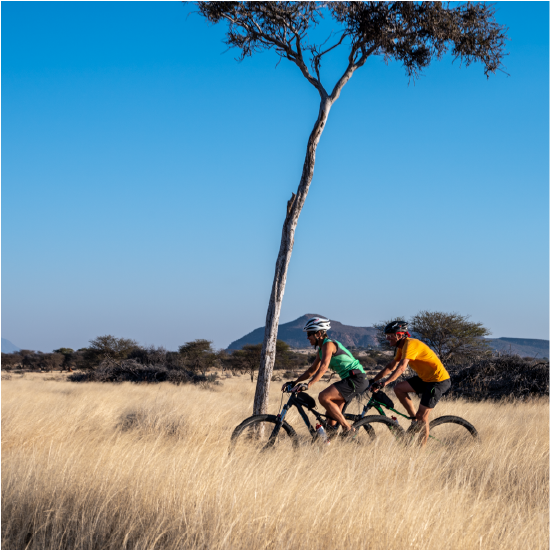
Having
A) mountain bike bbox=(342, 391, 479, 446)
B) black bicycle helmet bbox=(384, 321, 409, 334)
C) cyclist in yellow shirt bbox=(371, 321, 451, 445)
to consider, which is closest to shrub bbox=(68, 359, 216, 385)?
mountain bike bbox=(342, 391, 479, 446)

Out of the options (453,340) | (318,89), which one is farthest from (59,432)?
(453,340)

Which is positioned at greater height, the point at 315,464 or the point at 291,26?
the point at 291,26

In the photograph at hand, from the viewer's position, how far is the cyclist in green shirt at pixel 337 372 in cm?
615

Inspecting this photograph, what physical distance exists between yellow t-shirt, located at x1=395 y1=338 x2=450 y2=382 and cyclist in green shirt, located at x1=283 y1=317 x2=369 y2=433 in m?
0.67

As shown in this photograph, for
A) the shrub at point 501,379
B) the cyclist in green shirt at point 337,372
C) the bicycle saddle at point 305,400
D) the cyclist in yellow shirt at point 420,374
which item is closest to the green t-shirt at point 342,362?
the cyclist in green shirt at point 337,372

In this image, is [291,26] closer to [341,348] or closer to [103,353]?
[341,348]

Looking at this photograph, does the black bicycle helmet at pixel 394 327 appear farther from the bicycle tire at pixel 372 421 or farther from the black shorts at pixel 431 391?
the bicycle tire at pixel 372 421

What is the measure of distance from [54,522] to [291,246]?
5.84 meters

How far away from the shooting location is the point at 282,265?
28.0 feet

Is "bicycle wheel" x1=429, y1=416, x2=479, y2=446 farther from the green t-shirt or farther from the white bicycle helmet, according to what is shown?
the white bicycle helmet

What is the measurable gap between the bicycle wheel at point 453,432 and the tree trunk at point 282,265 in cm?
284

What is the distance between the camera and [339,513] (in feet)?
11.8

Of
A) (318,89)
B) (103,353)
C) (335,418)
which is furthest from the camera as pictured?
(103,353)

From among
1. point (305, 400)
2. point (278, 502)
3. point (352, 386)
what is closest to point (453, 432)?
point (352, 386)
